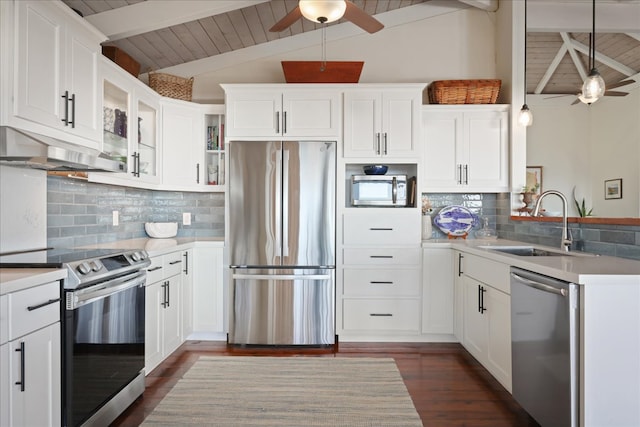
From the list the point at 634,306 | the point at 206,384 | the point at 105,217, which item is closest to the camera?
the point at 634,306

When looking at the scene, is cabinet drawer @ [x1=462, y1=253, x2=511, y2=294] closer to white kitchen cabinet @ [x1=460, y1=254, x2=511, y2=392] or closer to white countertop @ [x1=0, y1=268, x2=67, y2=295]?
white kitchen cabinet @ [x1=460, y1=254, x2=511, y2=392]

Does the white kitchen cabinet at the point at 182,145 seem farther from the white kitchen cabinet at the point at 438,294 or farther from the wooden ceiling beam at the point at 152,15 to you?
the white kitchen cabinet at the point at 438,294

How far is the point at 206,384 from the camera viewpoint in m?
2.90

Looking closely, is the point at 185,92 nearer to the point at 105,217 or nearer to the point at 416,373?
the point at 105,217

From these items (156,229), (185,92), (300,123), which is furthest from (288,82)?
(156,229)

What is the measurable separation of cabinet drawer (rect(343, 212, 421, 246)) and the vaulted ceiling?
1677 mm

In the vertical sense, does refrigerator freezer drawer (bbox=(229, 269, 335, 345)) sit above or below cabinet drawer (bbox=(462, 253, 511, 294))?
below

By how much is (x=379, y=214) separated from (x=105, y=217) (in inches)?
90.6

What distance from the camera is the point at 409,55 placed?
443 cm

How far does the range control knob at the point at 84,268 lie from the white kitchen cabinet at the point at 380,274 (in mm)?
2221

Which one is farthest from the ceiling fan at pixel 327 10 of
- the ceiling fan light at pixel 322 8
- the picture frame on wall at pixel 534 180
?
the picture frame on wall at pixel 534 180

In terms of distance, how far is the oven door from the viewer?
6.40ft

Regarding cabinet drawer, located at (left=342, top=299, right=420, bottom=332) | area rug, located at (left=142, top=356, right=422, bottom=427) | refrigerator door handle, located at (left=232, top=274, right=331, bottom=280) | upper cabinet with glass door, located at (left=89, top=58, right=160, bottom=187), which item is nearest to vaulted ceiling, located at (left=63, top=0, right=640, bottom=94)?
upper cabinet with glass door, located at (left=89, top=58, right=160, bottom=187)

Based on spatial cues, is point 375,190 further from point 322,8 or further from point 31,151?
point 31,151
